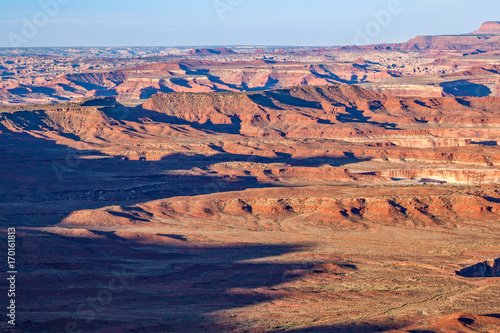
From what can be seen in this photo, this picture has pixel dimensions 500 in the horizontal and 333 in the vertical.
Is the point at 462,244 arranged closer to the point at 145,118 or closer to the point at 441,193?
the point at 441,193

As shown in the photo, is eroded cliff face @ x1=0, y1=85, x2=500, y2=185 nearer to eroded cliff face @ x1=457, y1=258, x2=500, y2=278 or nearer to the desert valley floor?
the desert valley floor

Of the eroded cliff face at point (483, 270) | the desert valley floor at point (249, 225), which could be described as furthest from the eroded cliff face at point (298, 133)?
the eroded cliff face at point (483, 270)

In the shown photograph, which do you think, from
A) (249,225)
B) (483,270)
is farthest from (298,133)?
(483,270)

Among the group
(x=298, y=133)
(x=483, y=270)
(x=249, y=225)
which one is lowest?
(x=483, y=270)

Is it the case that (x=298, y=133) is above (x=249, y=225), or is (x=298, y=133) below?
above

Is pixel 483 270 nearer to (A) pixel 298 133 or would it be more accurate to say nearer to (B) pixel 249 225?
(B) pixel 249 225

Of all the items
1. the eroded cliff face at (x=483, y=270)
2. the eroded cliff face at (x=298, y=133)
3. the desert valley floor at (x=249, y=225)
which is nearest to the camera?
the desert valley floor at (x=249, y=225)

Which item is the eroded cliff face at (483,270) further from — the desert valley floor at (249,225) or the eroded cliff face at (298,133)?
the eroded cliff face at (298,133)

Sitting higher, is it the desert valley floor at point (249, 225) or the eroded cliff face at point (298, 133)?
the eroded cliff face at point (298, 133)

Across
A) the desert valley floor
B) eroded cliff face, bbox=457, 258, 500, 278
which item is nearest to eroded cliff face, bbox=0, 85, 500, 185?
the desert valley floor

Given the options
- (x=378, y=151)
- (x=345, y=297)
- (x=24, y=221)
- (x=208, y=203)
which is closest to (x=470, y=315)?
(x=345, y=297)

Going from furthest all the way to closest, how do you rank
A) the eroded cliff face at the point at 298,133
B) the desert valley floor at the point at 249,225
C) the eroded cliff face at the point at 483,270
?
the eroded cliff face at the point at 298,133
the eroded cliff face at the point at 483,270
the desert valley floor at the point at 249,225
